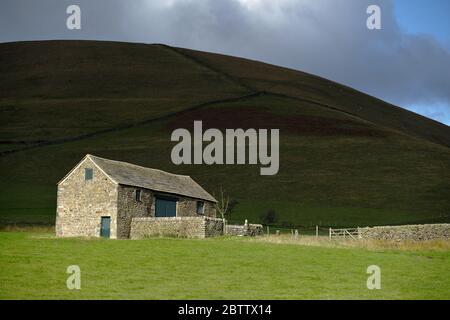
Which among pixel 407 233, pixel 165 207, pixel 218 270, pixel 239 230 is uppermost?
pixel 165 207

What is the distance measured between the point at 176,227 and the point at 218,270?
20.4 meters

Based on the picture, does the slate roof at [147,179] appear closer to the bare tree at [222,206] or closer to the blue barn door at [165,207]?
the blue barn door at [165,207]

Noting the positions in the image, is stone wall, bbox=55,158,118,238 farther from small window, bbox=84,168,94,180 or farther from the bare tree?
the bare tree

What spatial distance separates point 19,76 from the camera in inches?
5408

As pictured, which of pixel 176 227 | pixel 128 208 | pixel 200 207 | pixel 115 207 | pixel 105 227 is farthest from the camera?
pixel 200 207

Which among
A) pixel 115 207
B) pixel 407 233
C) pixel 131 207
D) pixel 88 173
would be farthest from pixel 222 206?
pixel 407 233

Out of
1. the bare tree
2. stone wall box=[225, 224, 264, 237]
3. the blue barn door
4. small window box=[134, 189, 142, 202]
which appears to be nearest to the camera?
stone wall box=[225, 224, 264, 237]

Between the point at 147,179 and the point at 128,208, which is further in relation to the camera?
the point at 147,179

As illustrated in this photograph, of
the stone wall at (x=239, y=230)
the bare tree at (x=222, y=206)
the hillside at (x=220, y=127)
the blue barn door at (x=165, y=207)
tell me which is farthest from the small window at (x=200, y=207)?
the hillside at (x=220, y=127)

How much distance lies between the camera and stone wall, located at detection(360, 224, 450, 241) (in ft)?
170

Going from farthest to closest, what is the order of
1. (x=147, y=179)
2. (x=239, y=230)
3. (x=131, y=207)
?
(x=147, y=179), (x=239, y=230), (x=131, y=207)

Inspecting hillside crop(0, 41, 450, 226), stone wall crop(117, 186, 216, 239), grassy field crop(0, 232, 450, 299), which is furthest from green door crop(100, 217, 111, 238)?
hillside crop(0, 41, 450, 226)

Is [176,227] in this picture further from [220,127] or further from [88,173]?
[220,127]

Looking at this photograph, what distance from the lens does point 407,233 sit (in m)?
52.2
